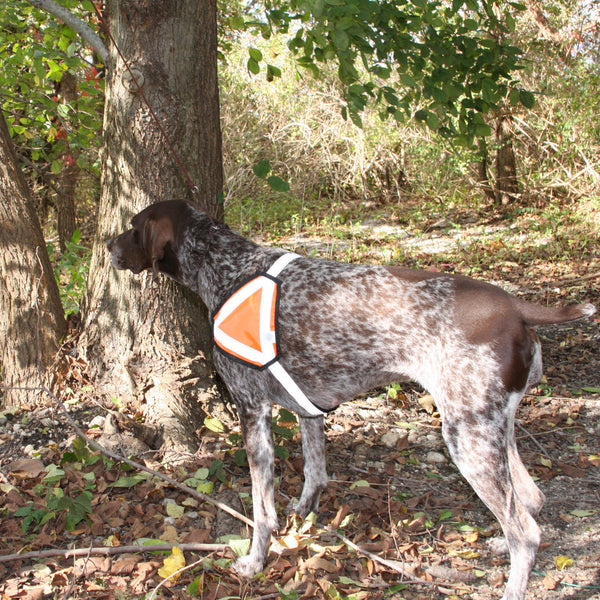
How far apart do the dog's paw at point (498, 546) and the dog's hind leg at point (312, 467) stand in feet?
3.04

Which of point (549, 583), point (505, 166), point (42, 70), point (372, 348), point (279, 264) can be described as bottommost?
point (549, 583)

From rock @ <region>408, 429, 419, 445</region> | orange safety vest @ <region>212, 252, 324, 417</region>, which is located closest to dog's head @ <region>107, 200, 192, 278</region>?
orange safety vest @ <region>212, 252, 324, 417</region>

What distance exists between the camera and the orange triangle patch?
123 inches

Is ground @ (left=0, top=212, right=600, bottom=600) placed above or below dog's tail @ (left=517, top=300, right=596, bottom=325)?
below

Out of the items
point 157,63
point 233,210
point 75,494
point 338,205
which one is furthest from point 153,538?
point 338,205

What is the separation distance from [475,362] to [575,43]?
870 centimetres

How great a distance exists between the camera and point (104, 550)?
298cm

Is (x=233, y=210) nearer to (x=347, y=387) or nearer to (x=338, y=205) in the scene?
(x=338, y=205)

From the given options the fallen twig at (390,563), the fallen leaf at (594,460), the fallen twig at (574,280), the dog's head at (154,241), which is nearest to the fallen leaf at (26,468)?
the dog's head at (154,241)

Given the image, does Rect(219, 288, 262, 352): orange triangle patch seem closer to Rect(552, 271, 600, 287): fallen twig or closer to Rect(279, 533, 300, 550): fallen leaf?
Rect(279, 533, 300, 550): fallen leaf

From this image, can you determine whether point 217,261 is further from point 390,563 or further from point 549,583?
point 549,583

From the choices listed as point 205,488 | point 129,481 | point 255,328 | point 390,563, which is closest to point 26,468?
point 129,481

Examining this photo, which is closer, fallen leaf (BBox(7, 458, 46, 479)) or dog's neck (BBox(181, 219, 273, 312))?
dog's neck (BBox(181, 219, 273, 312))

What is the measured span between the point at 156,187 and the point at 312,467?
1954mm
